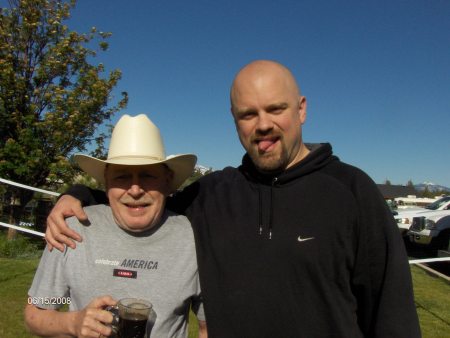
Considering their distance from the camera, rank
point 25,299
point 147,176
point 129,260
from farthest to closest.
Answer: point 25,299 < point 147,176 < point 129,260

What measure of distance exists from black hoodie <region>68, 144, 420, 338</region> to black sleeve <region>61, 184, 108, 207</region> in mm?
739

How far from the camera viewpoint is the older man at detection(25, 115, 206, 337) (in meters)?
2.21

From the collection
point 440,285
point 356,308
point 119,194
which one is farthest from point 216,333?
point 440,285

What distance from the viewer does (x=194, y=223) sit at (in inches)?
97.7

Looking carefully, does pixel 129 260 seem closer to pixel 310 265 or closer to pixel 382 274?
pixel 310 265

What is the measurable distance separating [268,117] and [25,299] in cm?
505

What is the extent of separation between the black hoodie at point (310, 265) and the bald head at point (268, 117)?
14 centimetres

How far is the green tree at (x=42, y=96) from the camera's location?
33.1 feet

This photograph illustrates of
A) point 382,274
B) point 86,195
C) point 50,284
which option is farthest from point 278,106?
point 50,284

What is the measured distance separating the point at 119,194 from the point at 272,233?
2.79 feet

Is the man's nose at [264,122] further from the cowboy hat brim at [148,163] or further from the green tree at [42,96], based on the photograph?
the green tree at [42,96]

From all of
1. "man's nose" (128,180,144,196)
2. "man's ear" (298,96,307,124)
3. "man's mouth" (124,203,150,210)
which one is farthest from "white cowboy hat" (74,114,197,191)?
"man's ear" (298,96,307,124)

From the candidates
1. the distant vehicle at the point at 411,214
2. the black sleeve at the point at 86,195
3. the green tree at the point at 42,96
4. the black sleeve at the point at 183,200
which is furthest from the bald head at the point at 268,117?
the distant vehicle at the point at 411,214

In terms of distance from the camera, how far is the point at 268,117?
2.34m
